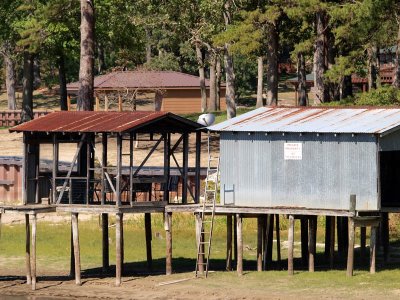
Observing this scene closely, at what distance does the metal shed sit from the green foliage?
950cm

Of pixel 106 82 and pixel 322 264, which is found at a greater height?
pixel 106 82

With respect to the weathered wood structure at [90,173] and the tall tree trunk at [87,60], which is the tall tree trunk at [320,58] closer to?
the tall tree trunk at [87,60]

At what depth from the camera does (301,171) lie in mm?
43906

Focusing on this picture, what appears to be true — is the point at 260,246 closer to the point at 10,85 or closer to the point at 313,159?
the point at 313,159

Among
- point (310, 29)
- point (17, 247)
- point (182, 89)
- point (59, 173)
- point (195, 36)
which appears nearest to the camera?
point (59, 173)

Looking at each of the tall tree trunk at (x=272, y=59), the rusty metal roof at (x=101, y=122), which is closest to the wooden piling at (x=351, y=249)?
the rusty metal roof at (x=101, y=122)

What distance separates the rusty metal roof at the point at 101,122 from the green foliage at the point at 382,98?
12443 mm

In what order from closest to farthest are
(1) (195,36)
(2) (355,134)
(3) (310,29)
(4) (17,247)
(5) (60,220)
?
(2) (355,134) → (4) (17,247) → (5) (60,220) → (3) (310,29) → (1) (195,36)

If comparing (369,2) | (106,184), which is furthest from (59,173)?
(369,2)

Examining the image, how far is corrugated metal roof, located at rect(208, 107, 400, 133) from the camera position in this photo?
43.0m

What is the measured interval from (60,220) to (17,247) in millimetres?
6432

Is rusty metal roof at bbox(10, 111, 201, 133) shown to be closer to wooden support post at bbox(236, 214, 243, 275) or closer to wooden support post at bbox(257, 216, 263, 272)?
wooden support post at bbox(236, 214, 243, 275)

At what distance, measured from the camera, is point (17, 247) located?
177ft

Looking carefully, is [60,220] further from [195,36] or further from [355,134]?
[195,36]
